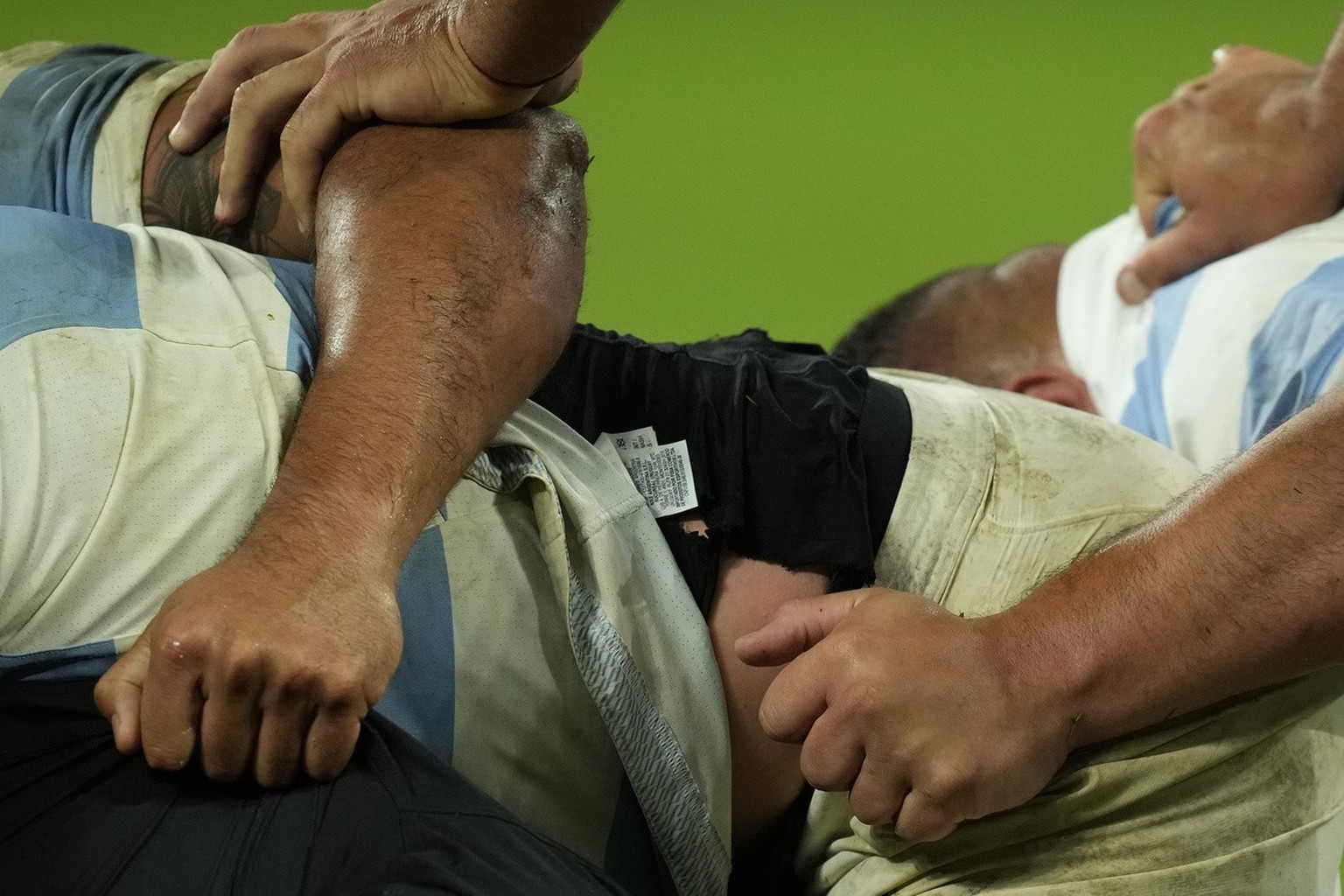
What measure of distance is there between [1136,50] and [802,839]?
148 cm

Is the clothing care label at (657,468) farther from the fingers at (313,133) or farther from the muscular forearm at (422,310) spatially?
the fingers at (313,133)

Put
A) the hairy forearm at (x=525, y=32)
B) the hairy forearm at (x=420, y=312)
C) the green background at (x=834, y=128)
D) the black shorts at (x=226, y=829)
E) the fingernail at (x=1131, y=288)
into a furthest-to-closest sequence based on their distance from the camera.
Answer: the green background at (x=834, y=128) → the fingernail at (x=1131, y=288) → the hairy forearm at (x=525, y=32) → the hairy forearm at (x=420, y=312) → the black shorts at (x=226, y=829)

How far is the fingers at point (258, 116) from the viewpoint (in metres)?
0.90

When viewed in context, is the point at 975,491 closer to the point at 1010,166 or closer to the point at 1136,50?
the point at 1010,166

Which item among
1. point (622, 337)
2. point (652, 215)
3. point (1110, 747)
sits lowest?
point (652, 215)

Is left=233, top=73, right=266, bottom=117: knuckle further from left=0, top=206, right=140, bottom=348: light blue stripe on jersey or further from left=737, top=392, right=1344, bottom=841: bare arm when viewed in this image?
left=737, top=392, right=1344, bottom=841: bare arm

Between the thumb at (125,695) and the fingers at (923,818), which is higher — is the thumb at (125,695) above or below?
above

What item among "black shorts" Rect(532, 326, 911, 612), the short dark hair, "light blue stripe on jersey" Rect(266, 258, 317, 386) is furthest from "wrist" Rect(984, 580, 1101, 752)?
the short dark hair

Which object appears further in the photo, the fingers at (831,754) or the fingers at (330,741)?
the fingers at (831,754)

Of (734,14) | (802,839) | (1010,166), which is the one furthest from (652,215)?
(802,839)

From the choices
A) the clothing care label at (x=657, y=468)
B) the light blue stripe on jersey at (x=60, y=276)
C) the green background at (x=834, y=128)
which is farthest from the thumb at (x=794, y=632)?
the green background at (x=834, y=128)

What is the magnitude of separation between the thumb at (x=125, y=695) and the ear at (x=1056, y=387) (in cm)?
102

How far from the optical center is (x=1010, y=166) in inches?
76.7

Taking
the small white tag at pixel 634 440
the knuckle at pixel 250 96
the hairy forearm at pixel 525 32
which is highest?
the hairy forearm at pixel 525 32
